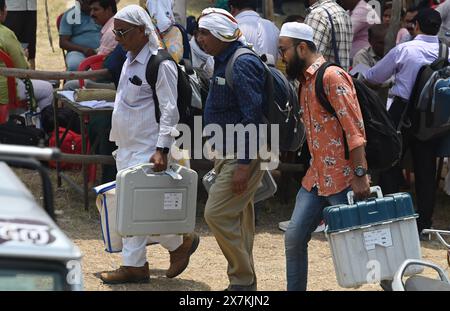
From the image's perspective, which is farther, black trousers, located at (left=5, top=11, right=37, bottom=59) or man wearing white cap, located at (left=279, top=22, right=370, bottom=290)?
black trousers, located at (left=5, top=11, right=37, bottom=59)

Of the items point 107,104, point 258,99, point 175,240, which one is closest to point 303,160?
point 107,104

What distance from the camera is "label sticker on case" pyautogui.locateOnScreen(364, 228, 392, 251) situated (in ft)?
19.0

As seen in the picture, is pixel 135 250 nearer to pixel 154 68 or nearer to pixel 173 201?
pixel 173 201

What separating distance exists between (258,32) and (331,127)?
3.40m

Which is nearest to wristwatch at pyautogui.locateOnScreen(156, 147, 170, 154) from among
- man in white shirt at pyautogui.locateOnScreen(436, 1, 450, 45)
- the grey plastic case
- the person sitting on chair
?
the grey plastic case

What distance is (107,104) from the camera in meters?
8.76

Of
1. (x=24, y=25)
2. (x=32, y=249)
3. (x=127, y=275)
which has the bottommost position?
(x=127, y=275)

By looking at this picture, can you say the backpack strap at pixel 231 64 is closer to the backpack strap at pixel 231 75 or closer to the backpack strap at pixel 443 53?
the backpack strap at pixel 231 75

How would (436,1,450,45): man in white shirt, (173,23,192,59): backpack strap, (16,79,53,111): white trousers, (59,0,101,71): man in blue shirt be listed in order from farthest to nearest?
(59,0,101,71): man in blue shirt → (436,1,450,45): man in white shirt → (16,79,53,111): white trousers → (173,23,192,59): backpack strap

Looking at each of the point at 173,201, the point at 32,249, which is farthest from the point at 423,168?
the point at 32,249

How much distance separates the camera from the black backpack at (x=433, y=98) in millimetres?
8297

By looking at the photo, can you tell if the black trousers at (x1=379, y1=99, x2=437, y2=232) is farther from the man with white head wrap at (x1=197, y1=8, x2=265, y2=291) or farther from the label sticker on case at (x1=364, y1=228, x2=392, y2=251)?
the label sticker on case at (x1=364, y1=228, x2=392, y2=251)

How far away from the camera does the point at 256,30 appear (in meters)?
9.32

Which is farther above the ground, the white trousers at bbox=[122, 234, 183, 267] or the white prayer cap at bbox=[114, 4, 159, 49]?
the white prayer cap at bbox=[114, 4, 159, 49]
